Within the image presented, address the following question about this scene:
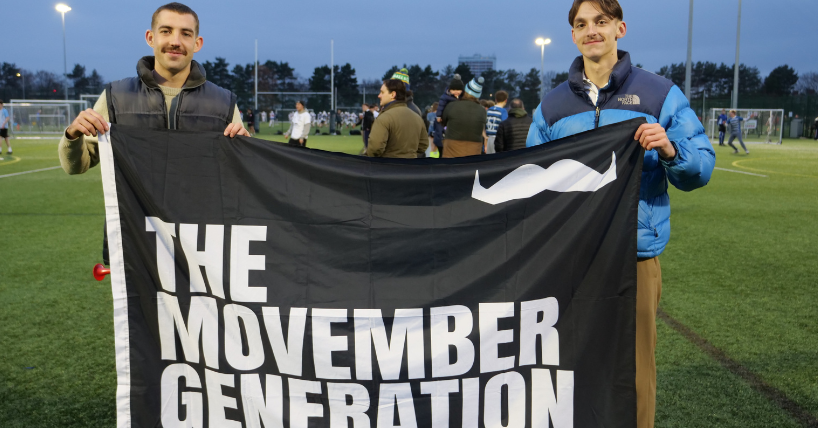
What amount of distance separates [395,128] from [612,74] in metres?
4.65

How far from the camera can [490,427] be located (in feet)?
9.23

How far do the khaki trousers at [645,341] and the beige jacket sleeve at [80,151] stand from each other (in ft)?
8.16

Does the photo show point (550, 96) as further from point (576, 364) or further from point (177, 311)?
point (177, 311)

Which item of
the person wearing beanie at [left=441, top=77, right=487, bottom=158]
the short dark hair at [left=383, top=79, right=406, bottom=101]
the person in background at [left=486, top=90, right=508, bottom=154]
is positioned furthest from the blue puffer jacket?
the person in background at [left=486, top=90, right=508, bottom=154]

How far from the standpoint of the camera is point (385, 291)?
113 inches

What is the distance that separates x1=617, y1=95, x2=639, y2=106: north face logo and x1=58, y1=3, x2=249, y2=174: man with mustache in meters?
1.66

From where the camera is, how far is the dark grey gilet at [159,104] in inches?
133

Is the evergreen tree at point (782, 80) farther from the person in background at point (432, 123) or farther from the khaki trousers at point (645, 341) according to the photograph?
the khaki trousers at point (645, 341)

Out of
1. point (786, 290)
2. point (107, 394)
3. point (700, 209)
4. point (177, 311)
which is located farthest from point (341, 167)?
point (700, 209)

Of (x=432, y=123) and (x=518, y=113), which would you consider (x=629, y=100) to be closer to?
(x=518, y=113)

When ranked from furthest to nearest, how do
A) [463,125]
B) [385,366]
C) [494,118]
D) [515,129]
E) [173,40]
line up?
[494,118]
[463,125]
[515,129]
[173,40]
[385,366]

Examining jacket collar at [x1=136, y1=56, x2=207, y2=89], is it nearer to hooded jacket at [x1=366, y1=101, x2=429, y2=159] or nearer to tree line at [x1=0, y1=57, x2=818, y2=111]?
hooded jacket at [x1=366, y1=101, x2=429, y2=159]

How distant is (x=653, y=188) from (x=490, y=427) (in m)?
1.20

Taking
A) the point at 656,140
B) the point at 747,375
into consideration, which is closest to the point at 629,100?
the point at 656,140
